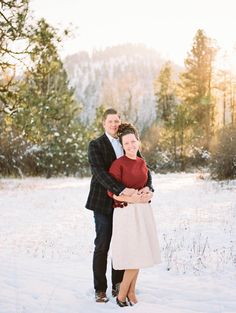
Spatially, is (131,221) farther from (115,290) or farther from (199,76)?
(199,76)

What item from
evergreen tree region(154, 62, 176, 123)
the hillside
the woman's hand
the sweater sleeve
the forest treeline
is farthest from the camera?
the hillside

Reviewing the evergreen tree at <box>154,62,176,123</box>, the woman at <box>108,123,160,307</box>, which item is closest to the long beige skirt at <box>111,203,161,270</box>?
the woman at <box>108,123,160,307</box>

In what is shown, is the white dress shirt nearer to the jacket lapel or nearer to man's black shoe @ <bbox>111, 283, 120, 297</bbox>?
the jacket lapel

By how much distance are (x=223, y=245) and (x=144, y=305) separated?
3.97 metres

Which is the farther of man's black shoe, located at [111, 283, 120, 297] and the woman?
man's black shoe, located at [111, 283, 120, 297]

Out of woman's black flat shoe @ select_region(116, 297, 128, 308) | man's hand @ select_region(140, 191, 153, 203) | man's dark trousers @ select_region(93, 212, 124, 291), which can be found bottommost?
woman's black flat shoe @ select_region(116, 297, 128, 308)

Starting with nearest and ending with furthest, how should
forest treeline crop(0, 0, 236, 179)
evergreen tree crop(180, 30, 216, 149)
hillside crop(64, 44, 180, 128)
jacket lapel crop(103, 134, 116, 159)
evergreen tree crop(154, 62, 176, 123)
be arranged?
jacket lapel crop(103, 134, 116, 159), forest treeline crop(0, 0, 236, 179), evergreen tree crop(180, 30, 216, 149), evergreen tree crop(154, 62, 176, 123), hillside crop(64, 44, 180, 128)

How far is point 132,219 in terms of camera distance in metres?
4.75

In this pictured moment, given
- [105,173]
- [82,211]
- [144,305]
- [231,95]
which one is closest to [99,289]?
[144,305]

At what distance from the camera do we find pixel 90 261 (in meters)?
7.76

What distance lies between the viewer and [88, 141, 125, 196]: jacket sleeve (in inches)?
187

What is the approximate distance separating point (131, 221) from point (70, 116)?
1051 inches

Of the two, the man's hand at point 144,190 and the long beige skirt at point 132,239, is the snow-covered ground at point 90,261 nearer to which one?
the long beige skirt at point 132,239

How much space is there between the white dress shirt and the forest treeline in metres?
16.1
